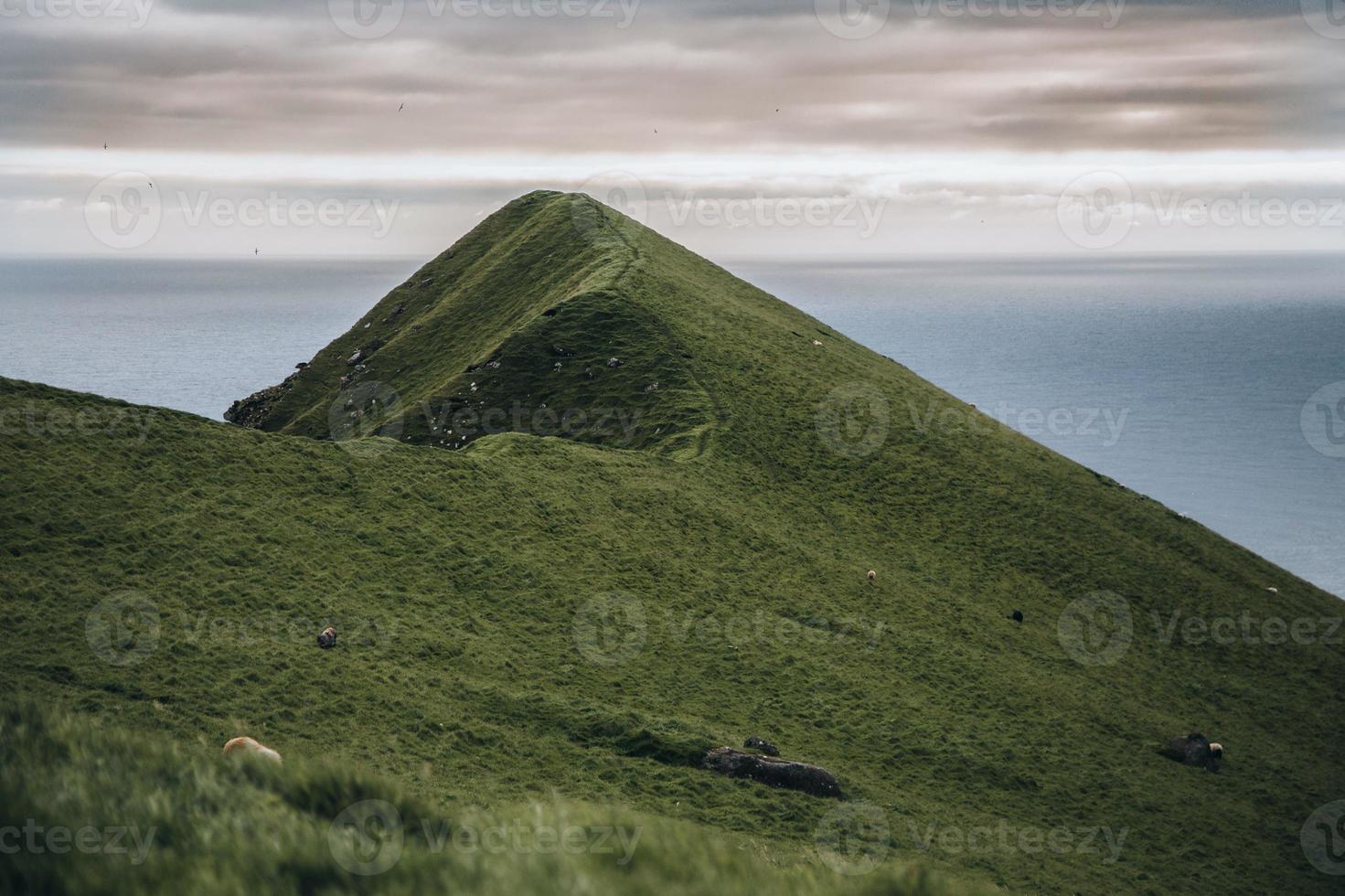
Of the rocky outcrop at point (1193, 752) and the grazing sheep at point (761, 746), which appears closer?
the grazing sheep at point (761, 746)

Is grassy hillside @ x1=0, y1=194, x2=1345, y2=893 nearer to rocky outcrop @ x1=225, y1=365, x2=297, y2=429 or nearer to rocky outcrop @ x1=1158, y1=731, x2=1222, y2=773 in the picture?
rocky outcrop @ x1=1158, y1=731, x2=1222, y2=773

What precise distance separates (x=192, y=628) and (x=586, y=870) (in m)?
27.1

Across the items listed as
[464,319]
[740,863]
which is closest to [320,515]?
[740,863]

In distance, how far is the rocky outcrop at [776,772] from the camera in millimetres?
28484

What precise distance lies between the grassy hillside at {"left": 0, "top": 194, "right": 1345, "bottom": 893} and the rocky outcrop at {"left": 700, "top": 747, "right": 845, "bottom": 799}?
69 centimetres

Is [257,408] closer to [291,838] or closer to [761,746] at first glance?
[761,746]

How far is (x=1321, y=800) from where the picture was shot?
123ft

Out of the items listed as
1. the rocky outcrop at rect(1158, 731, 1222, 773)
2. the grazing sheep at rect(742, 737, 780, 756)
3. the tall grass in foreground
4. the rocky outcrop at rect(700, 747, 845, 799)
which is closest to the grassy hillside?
the rocky outcrop at rect(1158, 731, 1222, 773)

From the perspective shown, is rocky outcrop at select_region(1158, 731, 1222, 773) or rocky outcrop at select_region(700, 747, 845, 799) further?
rocky outcrop at select_region(1158, 731, 1222, 773)

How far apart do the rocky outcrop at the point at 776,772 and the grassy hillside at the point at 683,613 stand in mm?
690

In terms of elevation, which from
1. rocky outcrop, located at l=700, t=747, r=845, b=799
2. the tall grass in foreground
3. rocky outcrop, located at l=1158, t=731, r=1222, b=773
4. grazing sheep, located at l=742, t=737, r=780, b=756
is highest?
the tall grass in foreground

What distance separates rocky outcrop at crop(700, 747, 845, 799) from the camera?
93.5 feet

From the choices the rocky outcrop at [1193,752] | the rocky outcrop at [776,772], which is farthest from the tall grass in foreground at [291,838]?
the rocky outcrop at [1193,752]

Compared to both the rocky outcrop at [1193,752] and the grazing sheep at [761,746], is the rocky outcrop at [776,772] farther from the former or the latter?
the rocky outcrop at [1193,752]
